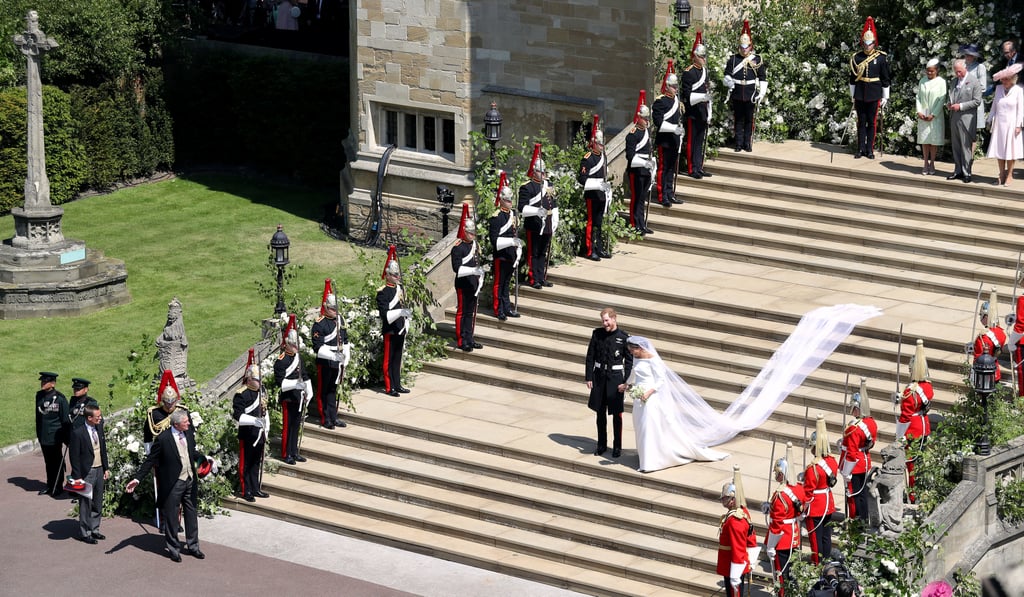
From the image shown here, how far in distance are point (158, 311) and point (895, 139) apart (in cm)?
1173

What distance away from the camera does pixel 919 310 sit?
23.7m

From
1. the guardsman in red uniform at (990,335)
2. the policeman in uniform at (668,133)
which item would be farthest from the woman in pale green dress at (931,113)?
the guardsman in red uniform at (990,335)

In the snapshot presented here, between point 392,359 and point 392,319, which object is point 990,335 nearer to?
point 392,319

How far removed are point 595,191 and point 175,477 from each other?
25.5ft

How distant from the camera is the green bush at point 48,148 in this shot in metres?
35.0

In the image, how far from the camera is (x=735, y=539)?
1833cm

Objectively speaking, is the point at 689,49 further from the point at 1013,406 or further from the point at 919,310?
the point at 1013,406

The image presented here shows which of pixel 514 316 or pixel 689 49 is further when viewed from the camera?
pixel 689 49

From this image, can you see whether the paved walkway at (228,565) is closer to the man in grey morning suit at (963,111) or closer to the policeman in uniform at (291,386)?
the policeman in uniform at (291,386)

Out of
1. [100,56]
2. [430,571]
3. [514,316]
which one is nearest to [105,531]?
[430,571]

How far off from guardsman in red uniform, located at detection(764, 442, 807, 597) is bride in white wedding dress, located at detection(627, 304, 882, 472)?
2.39 m

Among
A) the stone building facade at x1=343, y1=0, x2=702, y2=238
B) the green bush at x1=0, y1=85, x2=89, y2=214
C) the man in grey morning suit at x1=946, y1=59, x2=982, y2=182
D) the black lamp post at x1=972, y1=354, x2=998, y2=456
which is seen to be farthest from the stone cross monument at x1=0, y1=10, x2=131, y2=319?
the black lamp post at x1=972, y1=354, x2=998, y2=456

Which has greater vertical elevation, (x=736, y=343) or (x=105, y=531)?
(x=736, y=343)

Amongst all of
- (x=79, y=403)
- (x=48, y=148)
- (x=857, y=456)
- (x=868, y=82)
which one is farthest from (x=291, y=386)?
(x=48, y=148)
